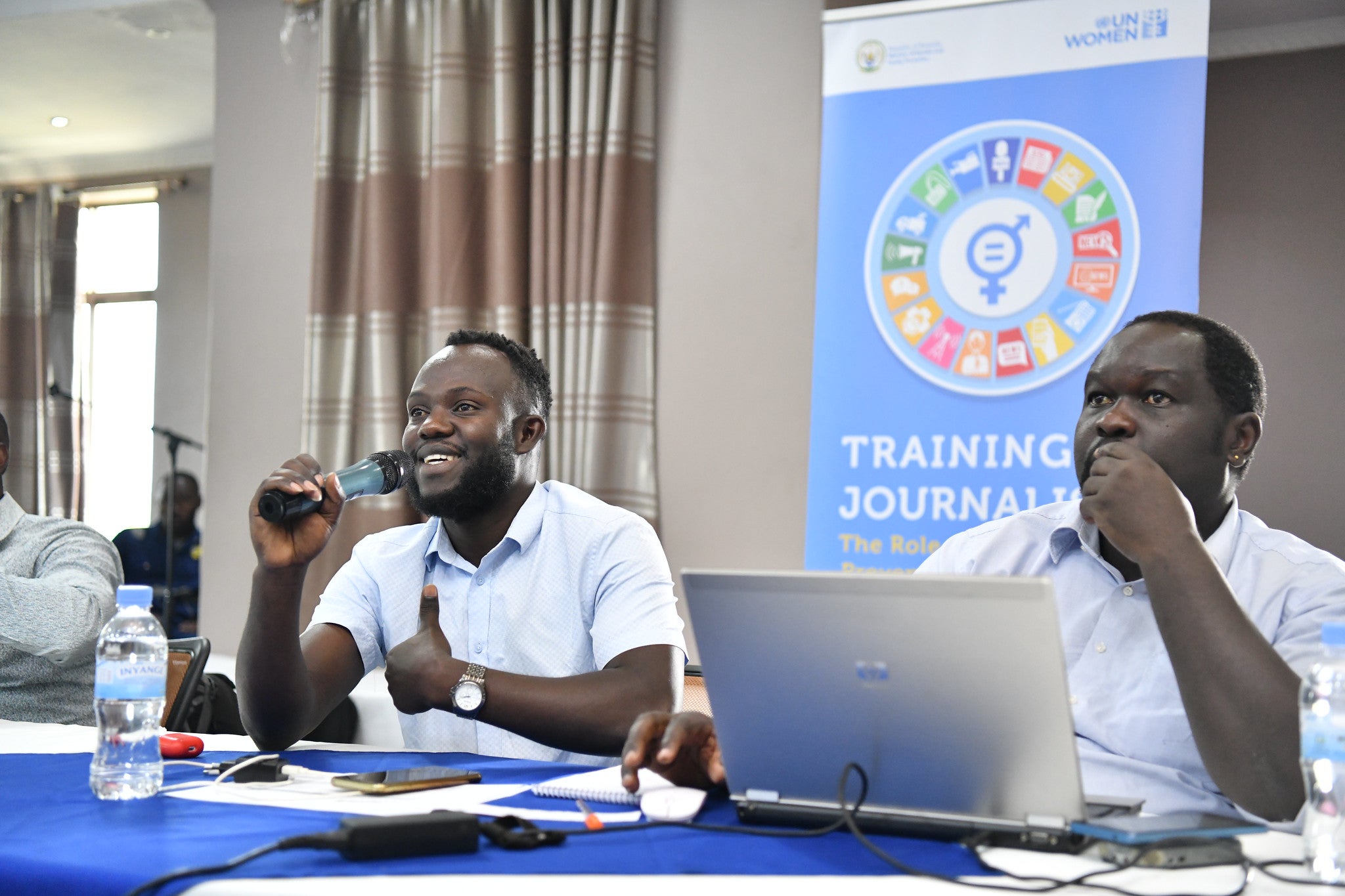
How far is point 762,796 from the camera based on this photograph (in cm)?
113

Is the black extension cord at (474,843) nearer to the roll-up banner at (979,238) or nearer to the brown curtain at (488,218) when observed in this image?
Answer: the roll-up banner at (979,238)

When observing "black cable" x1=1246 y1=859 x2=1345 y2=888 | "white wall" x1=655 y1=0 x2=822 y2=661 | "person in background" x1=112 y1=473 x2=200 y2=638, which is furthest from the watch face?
"person in background" x1=112 y1=473 x2=200 y2=638

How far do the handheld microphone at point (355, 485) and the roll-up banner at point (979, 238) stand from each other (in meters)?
1.47

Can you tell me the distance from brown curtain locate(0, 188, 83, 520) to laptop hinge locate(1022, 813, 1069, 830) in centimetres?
685

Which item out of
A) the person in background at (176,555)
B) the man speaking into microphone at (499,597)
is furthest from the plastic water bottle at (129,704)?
the person in background at (176,555)

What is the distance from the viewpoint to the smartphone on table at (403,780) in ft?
4.15

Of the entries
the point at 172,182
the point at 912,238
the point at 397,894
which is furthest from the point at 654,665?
the point at 172,182

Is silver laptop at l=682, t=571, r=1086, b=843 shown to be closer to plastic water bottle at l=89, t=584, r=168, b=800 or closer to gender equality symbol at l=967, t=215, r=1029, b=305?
plastic water bottle at l=89, t=584, r=168, b=800

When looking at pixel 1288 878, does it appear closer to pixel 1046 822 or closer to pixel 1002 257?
pixel 1046 822

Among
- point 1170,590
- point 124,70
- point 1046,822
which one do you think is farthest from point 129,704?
point 124,70

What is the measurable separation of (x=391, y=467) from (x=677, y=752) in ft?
2.38

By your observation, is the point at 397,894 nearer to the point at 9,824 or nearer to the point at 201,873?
the point at 201,873

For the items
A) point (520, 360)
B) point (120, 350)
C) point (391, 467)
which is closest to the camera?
point (391, 467)

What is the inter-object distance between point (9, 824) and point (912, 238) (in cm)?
243
